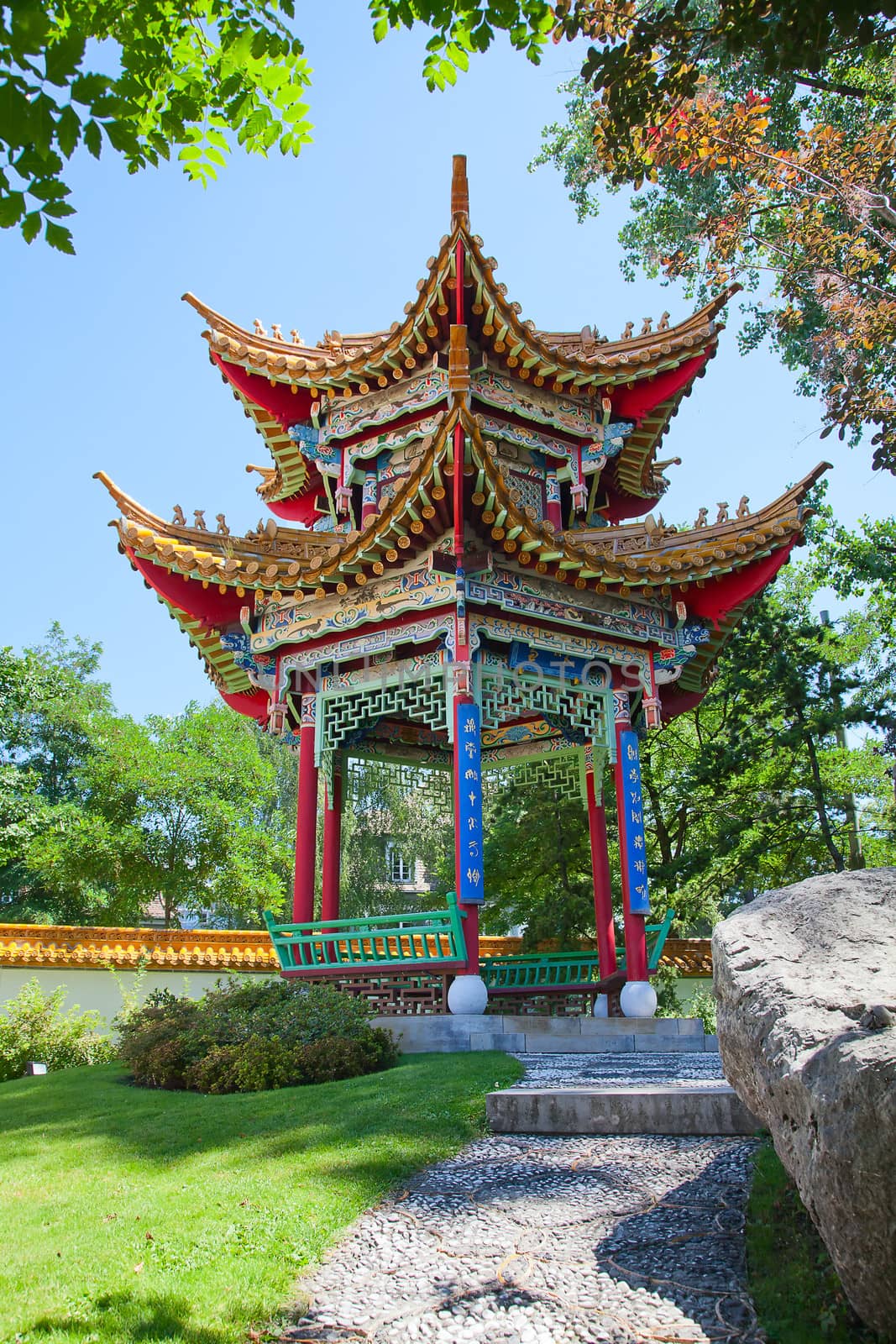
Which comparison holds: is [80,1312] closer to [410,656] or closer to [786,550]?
[410,656]

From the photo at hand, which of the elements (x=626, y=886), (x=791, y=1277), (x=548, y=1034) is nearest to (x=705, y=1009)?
(x=626, y=886)

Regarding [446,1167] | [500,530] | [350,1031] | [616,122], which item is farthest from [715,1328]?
[500,530]

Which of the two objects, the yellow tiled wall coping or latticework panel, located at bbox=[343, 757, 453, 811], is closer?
latticework panel, located at bbox=[343, 757, 453, 811]

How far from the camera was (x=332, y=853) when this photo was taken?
12.1 metres

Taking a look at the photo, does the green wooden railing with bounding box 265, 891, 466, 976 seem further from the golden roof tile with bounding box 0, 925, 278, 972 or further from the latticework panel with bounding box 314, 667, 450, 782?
the golden roof tile with bounding box 0, 925, 278, 972

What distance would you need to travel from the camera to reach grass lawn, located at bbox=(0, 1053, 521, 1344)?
10.8 feet

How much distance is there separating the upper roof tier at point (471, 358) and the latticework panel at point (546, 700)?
395 centimetres

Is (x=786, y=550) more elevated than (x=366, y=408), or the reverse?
(x=366, y=408)

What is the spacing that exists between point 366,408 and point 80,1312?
1080 centimetres

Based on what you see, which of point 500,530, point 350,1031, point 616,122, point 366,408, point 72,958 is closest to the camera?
point 616,122

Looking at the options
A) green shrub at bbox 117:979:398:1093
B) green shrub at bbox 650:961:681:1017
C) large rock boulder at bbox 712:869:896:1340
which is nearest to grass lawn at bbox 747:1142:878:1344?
large rock boulder at bbox 712:869:896:1340

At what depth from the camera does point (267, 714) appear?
11.7 metres

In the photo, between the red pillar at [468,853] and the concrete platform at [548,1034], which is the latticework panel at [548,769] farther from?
the concrete platform at [548,1034]

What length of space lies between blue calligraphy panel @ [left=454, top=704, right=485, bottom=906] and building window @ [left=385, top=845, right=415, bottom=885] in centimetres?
1591
